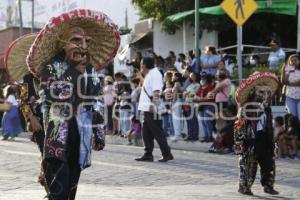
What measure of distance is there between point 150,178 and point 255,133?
210cm

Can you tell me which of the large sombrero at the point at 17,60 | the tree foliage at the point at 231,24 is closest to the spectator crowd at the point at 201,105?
the tree foliage at the point at 231,24

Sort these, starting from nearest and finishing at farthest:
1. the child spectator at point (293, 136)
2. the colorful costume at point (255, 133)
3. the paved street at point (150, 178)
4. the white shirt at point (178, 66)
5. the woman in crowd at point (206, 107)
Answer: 1. the paved street at point (150, 178)
2. the colorful costume at point (255, 133)
3. the child spectator at point (293, 136)
4. the woman in crowd at point (206, 107)
5. the white shirt at point (178, 66)

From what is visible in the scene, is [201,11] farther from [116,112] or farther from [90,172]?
[90,172]

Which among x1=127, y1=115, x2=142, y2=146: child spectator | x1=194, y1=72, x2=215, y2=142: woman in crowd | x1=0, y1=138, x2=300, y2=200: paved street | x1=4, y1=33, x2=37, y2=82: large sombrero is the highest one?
x1=4, y1=33, x2=37, y2=82: large sombrero

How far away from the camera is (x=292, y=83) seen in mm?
13984

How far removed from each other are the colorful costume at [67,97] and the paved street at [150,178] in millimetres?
2298

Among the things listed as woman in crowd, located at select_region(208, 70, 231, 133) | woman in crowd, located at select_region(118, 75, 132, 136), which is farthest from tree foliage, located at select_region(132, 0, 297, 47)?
woman in crowd, located at select_region(208, 70, 231, 133)

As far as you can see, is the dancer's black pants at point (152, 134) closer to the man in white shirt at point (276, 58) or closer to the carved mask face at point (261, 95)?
the carved mask face at point (261, 95)

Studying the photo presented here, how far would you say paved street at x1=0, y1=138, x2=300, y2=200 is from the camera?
27.3ft

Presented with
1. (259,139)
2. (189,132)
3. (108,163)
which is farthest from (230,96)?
(259,139)

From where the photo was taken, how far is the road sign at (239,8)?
14.8 m

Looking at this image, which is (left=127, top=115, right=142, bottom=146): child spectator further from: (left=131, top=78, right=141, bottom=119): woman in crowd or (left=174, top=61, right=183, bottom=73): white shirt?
(left=174, top=61, right=183, bottom=73): white shirt

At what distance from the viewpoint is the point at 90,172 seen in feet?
35.0

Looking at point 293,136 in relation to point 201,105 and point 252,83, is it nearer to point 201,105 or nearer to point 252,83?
point 201,105
